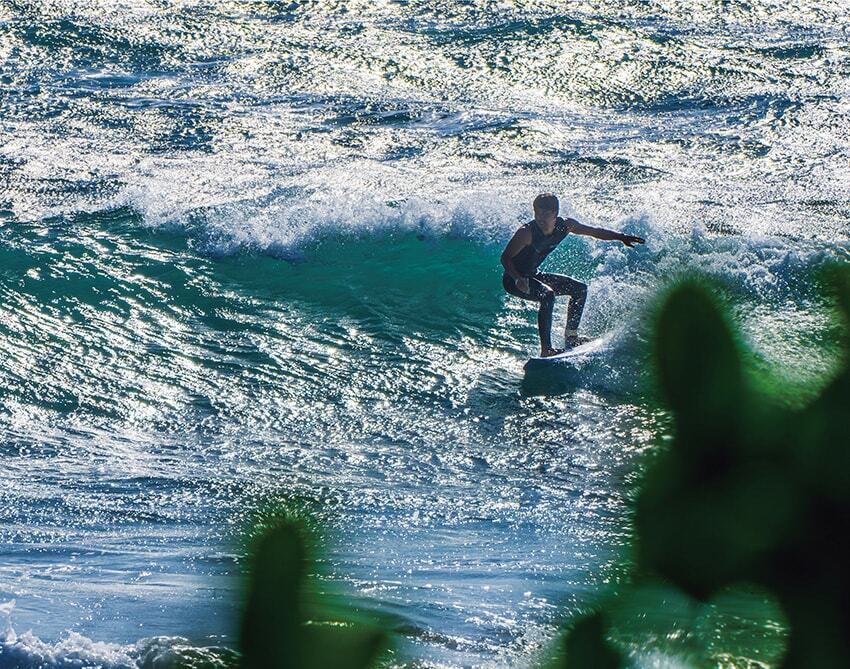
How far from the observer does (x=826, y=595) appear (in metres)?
0.85

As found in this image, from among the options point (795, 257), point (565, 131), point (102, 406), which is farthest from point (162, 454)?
point (565, 131)

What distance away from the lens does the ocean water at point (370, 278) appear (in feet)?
13.2

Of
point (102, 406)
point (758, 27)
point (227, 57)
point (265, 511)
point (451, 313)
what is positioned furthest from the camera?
point (758, 27)

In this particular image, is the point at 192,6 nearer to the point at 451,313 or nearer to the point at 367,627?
the point at 451,313

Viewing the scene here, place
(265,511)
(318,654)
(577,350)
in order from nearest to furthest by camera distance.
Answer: (318,654), (265,511), (577,350)

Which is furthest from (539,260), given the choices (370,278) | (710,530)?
(710,530)

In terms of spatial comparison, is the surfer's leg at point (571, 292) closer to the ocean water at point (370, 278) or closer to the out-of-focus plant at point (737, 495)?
the ocean water at point (370, 278)

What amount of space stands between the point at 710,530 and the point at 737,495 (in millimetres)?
37

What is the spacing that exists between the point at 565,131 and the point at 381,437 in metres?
8.94

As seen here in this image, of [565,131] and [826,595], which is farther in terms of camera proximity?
[565,131]

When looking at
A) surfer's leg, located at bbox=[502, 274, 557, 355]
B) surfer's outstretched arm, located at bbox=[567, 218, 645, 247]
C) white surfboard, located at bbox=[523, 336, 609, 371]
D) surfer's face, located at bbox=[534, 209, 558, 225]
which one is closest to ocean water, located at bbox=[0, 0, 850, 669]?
white surfboard, located at bbox=[523, 336, 609, 371]

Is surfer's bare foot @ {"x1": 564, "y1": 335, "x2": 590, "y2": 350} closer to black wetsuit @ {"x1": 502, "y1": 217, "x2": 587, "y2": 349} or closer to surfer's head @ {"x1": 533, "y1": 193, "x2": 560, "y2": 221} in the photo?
black wetsuit @ {"x1": 502, "y1": 217, "x2": 587, "y2": 349}

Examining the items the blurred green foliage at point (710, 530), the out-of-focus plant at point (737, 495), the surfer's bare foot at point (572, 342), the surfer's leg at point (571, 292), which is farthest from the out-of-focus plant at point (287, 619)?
the surfer's bare foot at point (572, 342)

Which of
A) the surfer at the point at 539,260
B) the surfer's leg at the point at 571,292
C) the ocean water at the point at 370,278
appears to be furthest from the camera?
the surfer's leg at the point at 571,292
